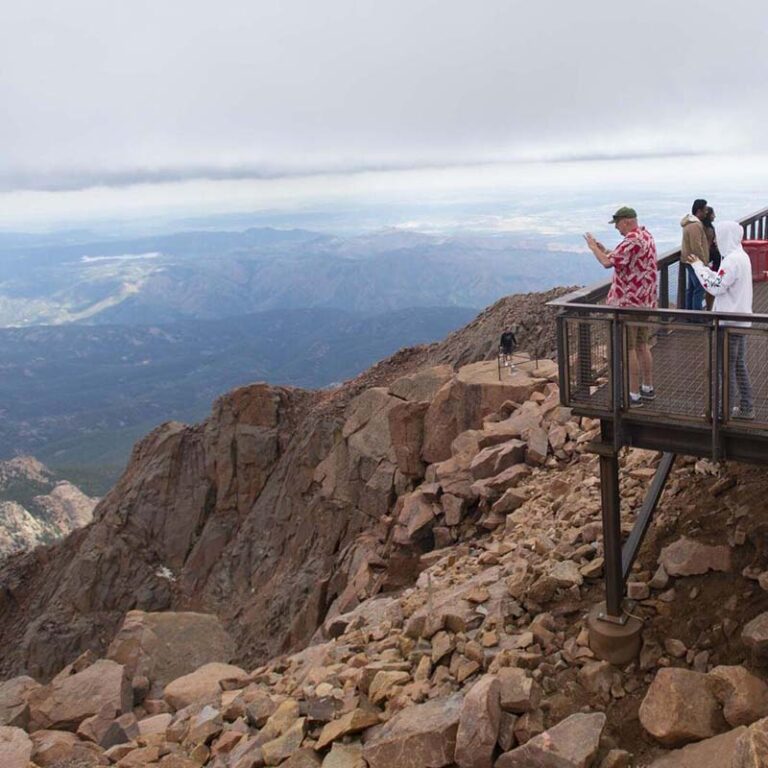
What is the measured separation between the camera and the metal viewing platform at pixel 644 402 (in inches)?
A: 332

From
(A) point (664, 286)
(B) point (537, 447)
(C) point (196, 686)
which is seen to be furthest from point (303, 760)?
(B) point (537, 447)

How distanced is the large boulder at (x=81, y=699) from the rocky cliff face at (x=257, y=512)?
6390mm

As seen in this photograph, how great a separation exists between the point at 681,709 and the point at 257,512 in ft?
97.0

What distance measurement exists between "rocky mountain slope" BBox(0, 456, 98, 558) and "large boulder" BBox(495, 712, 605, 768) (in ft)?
273

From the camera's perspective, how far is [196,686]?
56.3 feet

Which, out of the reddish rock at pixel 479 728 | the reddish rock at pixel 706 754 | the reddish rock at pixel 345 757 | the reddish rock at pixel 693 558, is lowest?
the reddish rock at pixel 345 757

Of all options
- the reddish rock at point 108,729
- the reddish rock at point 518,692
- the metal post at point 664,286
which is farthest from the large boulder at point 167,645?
the metal post at point 664,286

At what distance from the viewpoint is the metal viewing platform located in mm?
8422

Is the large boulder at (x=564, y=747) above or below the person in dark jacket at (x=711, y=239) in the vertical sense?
below

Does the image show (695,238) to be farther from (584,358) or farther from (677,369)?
(584,358)

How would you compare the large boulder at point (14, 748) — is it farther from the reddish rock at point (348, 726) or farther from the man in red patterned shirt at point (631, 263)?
the man in red patterned shirt at point (631, 263)

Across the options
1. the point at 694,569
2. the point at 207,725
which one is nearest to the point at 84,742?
Answer: the point at 207,725

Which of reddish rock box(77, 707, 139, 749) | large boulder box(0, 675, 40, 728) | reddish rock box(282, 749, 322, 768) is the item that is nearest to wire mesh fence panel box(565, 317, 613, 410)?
reddish rock box(282, 749, 322, 768)

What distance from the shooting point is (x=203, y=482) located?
130 ft
